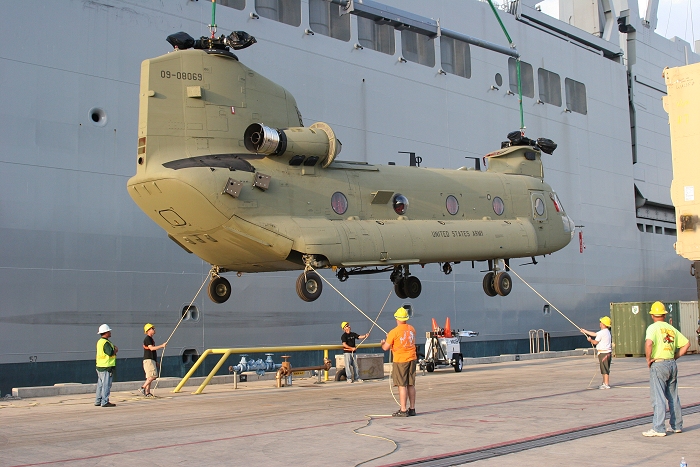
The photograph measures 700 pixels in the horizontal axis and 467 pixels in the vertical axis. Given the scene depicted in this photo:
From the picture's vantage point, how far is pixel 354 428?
36.4 feet

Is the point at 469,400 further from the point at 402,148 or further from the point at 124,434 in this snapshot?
the point at 402,148

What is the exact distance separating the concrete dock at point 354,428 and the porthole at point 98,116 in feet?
25.7

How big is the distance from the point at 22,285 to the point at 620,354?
24519 mm

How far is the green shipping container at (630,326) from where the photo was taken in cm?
3178

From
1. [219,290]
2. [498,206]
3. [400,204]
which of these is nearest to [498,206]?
[498,206]

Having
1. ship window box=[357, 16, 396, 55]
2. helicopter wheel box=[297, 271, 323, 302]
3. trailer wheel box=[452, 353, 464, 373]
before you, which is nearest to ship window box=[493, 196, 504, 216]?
trailer wheel box=[452, 353, 464, 373]

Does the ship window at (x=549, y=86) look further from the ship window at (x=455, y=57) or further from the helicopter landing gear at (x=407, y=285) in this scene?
the helicopter landing gear at (x=407, y=285)

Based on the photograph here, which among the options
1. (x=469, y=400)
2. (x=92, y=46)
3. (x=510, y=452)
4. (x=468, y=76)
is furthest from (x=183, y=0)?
(x=510, y=452)

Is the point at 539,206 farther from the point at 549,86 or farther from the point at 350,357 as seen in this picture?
the point at 549,86

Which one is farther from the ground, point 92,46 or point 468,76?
point 468,76

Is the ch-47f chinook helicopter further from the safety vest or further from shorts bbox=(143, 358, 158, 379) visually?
the safety vest

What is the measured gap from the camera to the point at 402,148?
93.0 feet

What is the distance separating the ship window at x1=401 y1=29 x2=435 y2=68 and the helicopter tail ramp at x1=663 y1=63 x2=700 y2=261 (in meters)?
14.8

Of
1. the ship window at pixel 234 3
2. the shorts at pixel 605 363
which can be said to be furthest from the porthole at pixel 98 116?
the shorts at pixel 605 363
